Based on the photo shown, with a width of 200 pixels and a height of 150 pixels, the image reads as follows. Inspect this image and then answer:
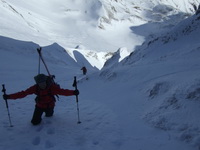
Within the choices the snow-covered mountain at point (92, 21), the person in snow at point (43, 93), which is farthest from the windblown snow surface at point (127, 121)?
the snow-covered mountain at point (92, 21)

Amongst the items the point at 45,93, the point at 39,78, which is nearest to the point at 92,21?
the point at 45,93

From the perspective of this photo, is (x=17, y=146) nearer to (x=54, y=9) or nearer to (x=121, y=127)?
(x=121, y=127)

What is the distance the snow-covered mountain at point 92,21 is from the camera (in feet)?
316

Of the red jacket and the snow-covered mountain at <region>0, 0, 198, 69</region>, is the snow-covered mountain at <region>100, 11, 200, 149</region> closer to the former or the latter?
the red jacket

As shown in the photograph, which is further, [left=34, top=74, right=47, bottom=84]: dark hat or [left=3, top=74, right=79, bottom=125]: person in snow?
[left=3, top=74, right=79, bottom=125]: person in snow

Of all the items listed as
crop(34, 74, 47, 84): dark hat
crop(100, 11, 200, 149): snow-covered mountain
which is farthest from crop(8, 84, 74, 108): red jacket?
crop(100, 11, 200, 149): snow-covered mountain

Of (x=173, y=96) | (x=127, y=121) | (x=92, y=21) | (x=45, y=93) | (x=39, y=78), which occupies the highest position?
(x=92, y=21)

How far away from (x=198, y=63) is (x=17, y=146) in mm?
8206

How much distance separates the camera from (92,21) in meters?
138

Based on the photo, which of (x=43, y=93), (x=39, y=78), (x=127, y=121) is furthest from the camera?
(x=127, y=121)

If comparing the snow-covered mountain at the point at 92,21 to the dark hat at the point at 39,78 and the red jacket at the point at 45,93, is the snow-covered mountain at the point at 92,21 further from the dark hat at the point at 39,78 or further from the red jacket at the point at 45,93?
the dark hat at the point at 39,78

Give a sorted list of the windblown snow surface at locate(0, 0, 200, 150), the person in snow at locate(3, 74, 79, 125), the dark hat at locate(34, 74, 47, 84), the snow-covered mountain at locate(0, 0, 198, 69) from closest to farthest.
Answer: the windblown snow surface at locate(0, 0, 200, 150), the dark hat at locate(34, 74, 47, 84), the person in snow at locate(3, 74, 79, 125), the snow-covered mountain at locate(0, 0, 198, 69)

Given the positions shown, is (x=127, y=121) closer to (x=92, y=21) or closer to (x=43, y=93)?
(x=43, y=93)

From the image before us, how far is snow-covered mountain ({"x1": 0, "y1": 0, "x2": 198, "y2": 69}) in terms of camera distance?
9620 centimetres
